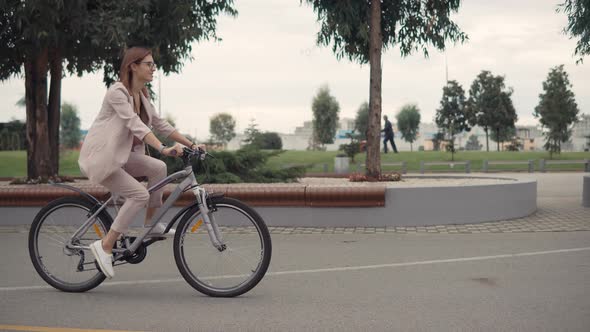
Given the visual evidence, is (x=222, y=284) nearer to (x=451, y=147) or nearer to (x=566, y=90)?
(x=451, y=147)

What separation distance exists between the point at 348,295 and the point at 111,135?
7.22ft

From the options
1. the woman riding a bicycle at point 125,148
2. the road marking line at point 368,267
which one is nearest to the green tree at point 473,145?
the road marking line at point 368,267

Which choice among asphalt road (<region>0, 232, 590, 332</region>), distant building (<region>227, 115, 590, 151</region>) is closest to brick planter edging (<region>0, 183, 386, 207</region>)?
asphalt road (<region>0, 232, 590, 332</region>)

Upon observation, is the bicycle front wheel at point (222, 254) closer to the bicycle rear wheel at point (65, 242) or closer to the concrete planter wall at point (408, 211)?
the bicycle rear wheel at point (65, 242)

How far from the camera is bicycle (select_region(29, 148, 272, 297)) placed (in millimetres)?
5102

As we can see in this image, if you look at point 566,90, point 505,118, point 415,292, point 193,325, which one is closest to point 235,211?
point 193,325

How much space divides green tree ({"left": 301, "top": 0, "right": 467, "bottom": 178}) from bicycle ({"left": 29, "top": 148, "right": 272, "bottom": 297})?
846cm

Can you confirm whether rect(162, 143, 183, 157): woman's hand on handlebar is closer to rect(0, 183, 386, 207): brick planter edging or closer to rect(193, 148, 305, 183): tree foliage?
rect(0, 183, 386, 207): brick planter edging

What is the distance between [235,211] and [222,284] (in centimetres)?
59

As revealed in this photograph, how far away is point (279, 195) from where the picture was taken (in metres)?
10.2

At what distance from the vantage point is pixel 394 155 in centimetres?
4291

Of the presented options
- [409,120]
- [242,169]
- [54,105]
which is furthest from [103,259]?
[409,120]

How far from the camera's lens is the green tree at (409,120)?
4178 inches

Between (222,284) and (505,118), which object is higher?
(505,118)
